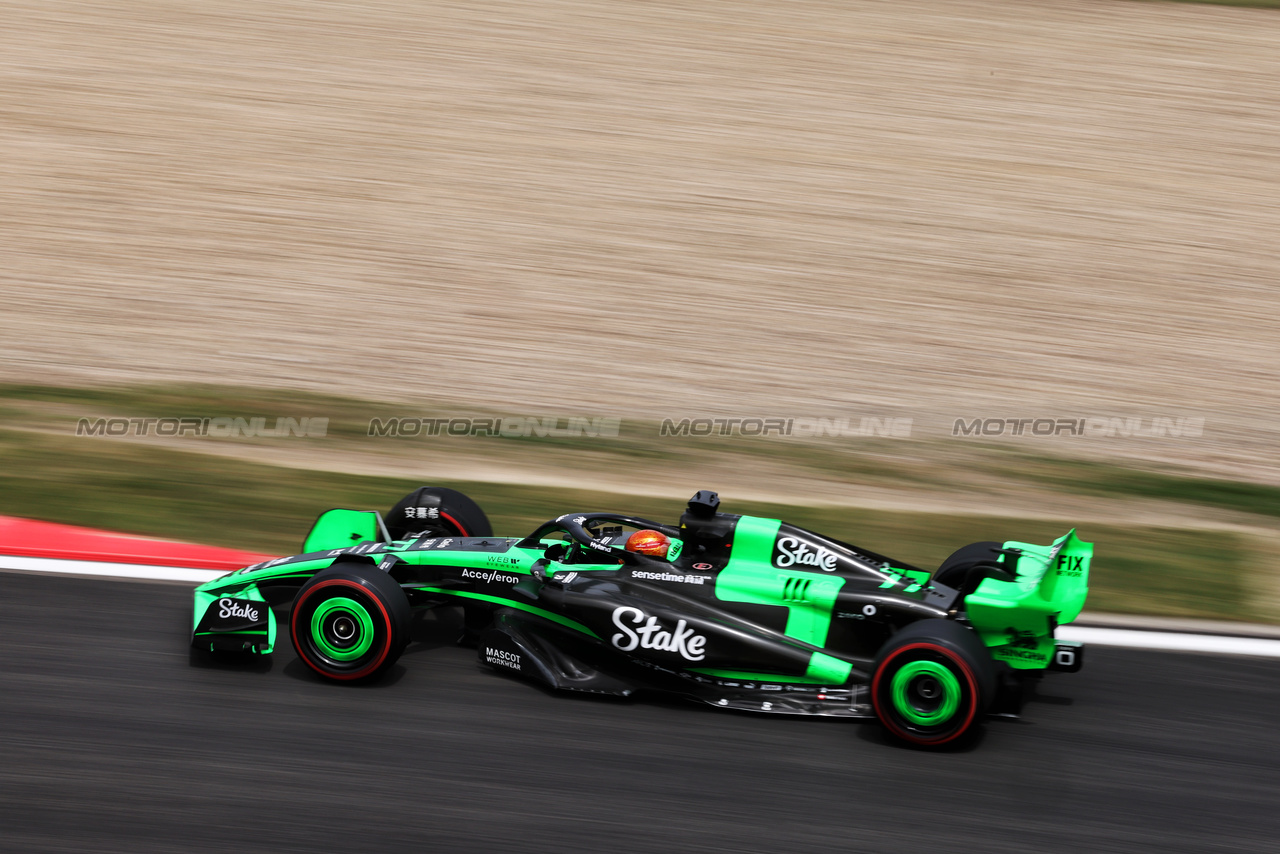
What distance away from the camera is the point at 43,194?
1486 centimetres

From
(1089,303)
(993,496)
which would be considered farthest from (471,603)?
(1089,303)

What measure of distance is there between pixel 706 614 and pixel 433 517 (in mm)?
1887

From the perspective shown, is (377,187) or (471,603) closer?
(471,603)

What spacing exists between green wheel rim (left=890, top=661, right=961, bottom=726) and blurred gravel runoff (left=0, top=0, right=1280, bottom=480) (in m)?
6.01

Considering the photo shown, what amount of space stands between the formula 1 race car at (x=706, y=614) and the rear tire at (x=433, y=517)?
1.98 feet

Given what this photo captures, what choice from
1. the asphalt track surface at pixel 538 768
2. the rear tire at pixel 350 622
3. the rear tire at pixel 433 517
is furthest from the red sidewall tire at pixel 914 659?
the rear tire at pixel 433 517

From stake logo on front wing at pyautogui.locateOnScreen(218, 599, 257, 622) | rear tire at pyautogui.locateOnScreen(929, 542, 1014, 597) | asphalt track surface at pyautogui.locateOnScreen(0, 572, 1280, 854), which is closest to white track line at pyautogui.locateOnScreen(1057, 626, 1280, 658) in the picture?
asphalt track surface at pyautogui.locateOnScreen(0, 572, 1280, 854)

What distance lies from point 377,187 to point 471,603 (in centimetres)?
1059

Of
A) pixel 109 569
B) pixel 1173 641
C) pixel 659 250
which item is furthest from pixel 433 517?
pixel 659 250

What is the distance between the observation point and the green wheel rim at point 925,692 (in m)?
5.24

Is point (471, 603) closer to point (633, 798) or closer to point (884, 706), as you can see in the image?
point (633, 798)

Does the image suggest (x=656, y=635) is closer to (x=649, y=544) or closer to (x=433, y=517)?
(x=649, y=544)

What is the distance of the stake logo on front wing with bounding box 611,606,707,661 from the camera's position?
5.62 meters

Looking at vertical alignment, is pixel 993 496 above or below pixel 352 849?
above
